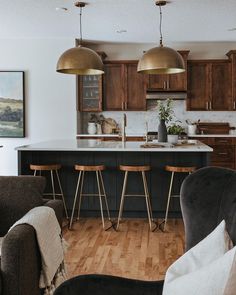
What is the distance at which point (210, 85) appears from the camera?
777cm

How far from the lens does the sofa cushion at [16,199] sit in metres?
2.77

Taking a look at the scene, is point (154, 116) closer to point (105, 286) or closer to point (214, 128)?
point (214, 128)

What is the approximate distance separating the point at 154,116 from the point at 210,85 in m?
1.24

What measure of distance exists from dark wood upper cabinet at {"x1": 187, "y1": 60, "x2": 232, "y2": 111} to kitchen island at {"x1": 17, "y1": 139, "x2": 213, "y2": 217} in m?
2.87

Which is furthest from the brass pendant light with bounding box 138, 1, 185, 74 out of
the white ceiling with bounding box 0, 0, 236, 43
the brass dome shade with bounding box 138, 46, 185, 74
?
the white ceiling with bounding box 0, 0, 236, 43

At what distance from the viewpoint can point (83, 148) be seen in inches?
191

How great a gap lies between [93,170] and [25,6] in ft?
7.91

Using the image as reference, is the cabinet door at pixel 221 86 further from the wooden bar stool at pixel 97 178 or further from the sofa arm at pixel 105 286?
the sofa arm at pixel 105 286

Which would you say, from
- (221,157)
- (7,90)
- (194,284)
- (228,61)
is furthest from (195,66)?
(194,284)

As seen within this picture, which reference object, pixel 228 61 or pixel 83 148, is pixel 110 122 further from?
pixel 83 148

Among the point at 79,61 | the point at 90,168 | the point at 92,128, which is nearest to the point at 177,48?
the point at 92,128

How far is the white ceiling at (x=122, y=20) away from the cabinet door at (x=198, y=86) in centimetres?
53

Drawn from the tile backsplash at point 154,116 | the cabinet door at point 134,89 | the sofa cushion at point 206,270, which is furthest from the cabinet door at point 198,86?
the sofa cushion at point 206,270

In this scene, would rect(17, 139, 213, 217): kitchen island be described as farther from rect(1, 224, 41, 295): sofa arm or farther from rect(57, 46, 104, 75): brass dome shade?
rect(1, 224, 41, 295): sofa arm
